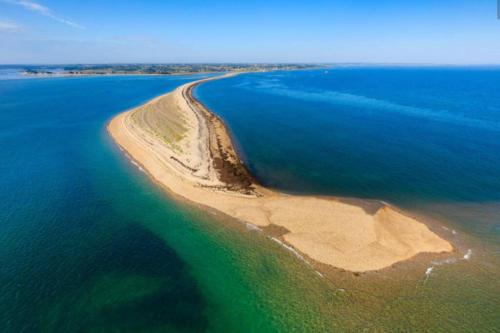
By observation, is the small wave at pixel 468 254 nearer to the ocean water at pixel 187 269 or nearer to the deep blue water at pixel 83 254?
the ocean water at pixel 187 269

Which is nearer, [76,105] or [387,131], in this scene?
[387,131]

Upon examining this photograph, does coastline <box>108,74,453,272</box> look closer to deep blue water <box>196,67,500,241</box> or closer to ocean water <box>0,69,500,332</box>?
ocean water <box>0,69,500,332</box>

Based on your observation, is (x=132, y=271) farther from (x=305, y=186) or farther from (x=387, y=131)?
(x=387, y=131)

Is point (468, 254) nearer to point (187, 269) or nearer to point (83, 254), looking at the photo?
point (187, 269)

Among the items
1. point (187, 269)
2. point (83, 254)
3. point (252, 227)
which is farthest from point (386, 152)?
point (83, 254)

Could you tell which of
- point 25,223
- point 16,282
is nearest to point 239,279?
point 16,282
